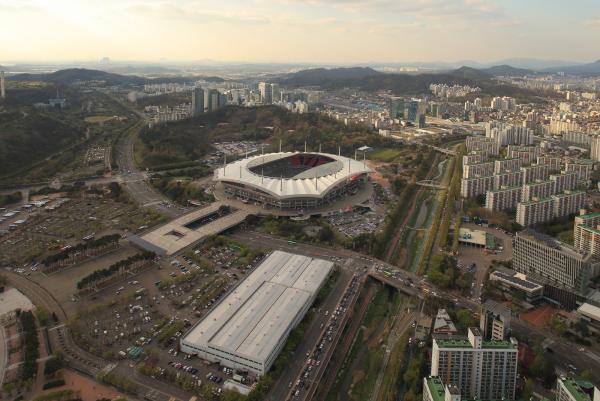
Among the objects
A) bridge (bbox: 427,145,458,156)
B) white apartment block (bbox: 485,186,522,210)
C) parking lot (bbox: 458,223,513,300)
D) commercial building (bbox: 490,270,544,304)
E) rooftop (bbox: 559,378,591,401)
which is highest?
bridge (bbox: 427,145,458,156)

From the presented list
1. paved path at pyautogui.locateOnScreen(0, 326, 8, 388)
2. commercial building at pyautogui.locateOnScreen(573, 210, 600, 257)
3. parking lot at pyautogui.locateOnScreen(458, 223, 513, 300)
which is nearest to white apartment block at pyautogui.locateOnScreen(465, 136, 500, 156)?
parking lot at pyautogui.locateOnScreen(458, 223, 513, 300)

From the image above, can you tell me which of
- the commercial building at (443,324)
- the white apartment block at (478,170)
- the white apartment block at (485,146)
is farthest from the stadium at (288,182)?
the white apartment block at (485,146)

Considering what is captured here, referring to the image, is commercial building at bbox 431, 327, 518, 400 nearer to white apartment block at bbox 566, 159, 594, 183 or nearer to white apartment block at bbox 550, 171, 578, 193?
white apartment block at bbox 550, 171, 578, 193

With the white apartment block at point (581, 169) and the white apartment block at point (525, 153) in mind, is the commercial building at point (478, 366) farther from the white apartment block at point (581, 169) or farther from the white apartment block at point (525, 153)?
the white apartment block at point (525, 153)

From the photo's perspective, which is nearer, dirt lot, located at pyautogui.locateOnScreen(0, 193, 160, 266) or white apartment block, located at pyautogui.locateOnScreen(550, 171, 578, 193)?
dirt lot, located at pyautogui.locateOnScreen(0, 193, 160, 266)

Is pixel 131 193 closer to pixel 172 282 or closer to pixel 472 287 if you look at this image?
pixel 172 282

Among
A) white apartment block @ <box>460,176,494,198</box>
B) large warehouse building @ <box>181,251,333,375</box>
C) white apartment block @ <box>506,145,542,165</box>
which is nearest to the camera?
large warehouse building @ <box>181,251,333,375</box>

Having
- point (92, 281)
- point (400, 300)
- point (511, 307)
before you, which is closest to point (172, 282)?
point (92, 281)
